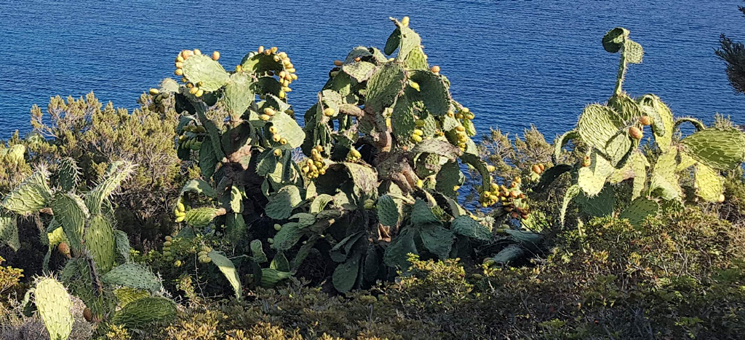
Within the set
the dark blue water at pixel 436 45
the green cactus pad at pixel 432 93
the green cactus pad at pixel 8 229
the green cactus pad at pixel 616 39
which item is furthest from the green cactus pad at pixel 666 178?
the dark blue water at pixel 436 45

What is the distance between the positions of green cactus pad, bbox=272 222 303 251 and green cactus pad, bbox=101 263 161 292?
0.93 meters

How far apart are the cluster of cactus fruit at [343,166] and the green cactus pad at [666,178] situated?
695mm

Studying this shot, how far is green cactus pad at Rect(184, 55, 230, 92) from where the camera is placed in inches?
173

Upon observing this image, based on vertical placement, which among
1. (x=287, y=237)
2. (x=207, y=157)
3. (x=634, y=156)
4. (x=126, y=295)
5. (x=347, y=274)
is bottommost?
(x=126, y=295)

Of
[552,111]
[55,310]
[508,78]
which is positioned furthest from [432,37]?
[55,310]

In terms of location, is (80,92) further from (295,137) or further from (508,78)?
(295,137)

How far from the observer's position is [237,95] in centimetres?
458

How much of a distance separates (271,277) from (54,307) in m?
1.32

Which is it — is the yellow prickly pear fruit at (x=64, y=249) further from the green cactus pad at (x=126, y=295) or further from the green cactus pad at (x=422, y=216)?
the green cactus pad at (x=422, y=216)

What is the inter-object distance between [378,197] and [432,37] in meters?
16.6

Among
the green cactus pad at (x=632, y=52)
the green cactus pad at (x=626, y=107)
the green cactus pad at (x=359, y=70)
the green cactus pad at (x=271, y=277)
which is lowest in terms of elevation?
the green cactus pad at (x=271, y=277)

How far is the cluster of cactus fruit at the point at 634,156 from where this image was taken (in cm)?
373

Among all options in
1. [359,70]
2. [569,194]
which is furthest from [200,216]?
[569,194]

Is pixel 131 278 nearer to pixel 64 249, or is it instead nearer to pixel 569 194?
pixel 64 249
